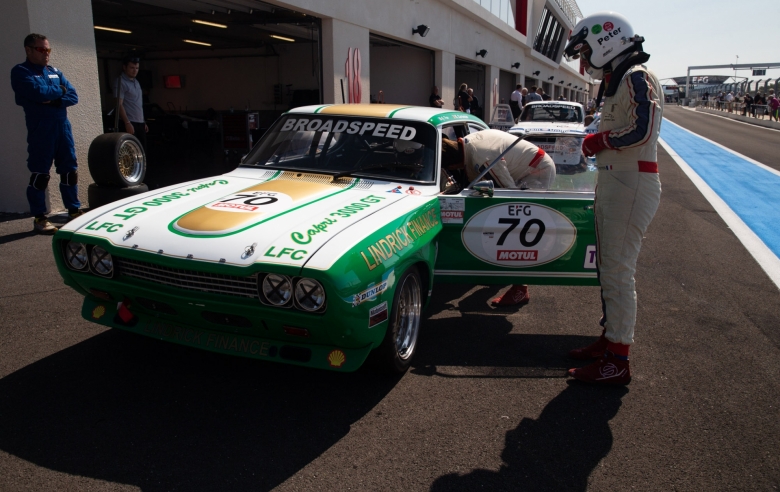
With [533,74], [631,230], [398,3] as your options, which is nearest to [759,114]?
[533,74]

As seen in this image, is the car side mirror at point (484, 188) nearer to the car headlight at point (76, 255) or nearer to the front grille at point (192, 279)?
the front grille at point (192, 279)

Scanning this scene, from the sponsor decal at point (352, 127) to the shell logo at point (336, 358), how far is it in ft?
6.40

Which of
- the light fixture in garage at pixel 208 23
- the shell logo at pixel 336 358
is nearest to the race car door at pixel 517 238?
the shell logo at pixel 336 358

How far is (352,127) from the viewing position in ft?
14.6

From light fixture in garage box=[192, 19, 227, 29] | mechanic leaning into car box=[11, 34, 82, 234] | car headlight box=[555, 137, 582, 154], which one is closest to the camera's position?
car headlight box=[555, 137, 582, 154]

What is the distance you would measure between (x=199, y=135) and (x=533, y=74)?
25650 millimetres

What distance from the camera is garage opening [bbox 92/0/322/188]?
1328 centimetres

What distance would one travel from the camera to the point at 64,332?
3.89m

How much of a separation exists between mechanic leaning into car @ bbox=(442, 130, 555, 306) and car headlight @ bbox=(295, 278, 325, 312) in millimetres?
2039

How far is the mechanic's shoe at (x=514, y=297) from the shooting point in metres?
4.89

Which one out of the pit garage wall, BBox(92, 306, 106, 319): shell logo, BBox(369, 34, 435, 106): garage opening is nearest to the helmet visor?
BBox(92, 306, 106, 319): shell logo

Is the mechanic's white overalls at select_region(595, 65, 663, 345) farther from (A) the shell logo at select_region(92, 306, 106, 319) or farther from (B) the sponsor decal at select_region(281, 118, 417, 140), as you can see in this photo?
(A) the shell logo at select_region(92, 306, 106, 319)

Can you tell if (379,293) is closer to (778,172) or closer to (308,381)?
(308,381)

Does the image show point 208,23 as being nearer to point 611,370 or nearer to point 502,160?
point 502,160
